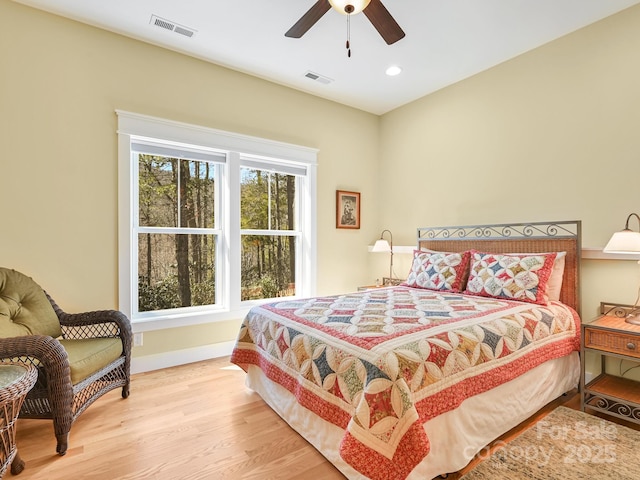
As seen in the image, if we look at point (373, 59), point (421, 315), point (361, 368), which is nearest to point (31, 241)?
point (361, 368)

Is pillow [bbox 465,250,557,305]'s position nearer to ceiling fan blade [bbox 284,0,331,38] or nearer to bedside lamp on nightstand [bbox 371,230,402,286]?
bedside lamp on nightstand [bbox 371,230,402,286]

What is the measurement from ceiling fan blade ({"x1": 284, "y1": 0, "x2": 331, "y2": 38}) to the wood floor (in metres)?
2.66

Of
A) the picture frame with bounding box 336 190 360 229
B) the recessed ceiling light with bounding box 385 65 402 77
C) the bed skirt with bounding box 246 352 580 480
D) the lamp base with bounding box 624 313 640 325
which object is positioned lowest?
the bed skirt with bounding box 246 352 580 480

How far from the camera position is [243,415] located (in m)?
2.32

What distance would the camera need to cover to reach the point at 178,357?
3240 mm

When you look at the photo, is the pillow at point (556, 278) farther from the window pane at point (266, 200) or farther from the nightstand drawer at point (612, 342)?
the window pane at point (266, 200)

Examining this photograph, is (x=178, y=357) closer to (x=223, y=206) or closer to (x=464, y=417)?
(x=223, y=206)

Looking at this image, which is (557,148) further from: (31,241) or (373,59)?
(31,241)

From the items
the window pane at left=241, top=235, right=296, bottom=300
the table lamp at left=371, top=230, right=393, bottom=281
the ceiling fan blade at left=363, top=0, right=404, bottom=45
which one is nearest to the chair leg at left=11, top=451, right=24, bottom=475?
the window pane at left=241, top=235, right=296, bottom=300

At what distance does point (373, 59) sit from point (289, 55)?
0.85m

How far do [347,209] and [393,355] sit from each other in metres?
3.12

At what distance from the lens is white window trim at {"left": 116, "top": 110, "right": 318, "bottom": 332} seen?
9.75 ft

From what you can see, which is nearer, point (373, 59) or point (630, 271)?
point (630, 271)

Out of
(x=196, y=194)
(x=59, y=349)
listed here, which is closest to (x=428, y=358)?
(x=59, y=349)
